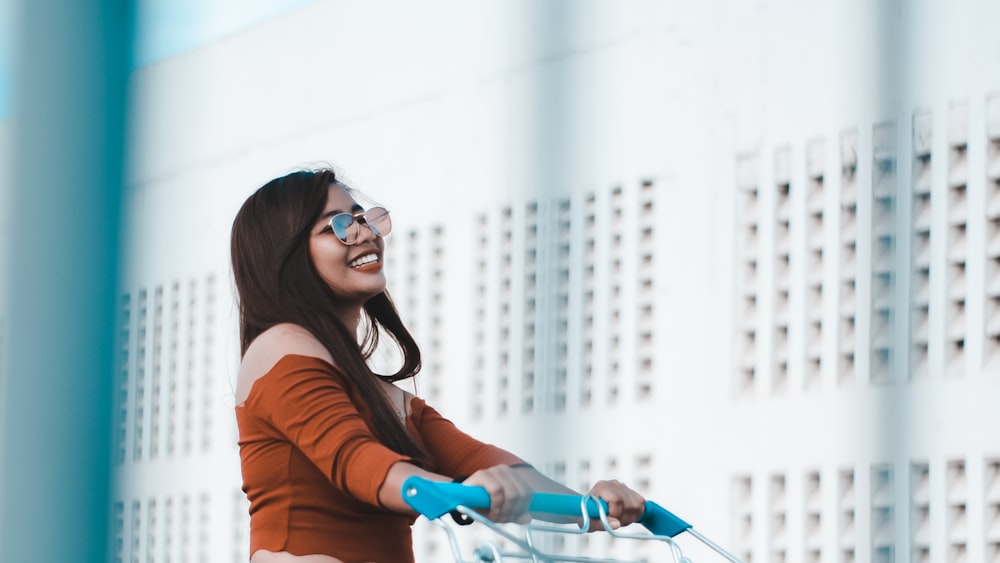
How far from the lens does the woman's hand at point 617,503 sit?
4.26 ft

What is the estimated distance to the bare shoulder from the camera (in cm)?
132

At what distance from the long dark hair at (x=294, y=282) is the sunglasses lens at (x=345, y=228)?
25mm

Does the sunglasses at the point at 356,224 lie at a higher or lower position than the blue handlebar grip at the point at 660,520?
higher

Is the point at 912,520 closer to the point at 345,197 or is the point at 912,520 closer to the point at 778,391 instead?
the point at 778,391

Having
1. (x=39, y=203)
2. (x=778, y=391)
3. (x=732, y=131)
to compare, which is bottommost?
(x=39, y=203)

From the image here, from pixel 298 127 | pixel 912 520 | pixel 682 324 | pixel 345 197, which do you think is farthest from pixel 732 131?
pixel 345 197

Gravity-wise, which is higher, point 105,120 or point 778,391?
point 778,391

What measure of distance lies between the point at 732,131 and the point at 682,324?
1402 millimetres

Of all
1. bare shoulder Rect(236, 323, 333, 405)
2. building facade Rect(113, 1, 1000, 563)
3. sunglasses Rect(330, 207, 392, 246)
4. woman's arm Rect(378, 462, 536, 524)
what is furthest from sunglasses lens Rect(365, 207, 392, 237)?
building facade Rect(113, 1, 1000, 563)

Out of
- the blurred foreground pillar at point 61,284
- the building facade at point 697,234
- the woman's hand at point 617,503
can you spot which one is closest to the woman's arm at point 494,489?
the woman's hand at point 617,503

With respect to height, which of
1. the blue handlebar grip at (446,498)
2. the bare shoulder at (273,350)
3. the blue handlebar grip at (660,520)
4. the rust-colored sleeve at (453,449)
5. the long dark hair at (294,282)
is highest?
the long dark hair at (294,282)

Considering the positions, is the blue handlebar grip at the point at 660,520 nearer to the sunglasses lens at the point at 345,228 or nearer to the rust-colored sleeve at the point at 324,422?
the rust-colored sleeve at the point at 324,422

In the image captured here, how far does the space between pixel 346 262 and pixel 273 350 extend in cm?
14

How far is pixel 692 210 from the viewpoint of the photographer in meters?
10.5
